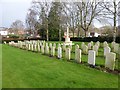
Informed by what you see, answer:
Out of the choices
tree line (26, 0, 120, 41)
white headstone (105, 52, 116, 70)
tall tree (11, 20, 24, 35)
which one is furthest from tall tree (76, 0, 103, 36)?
tall tree (11, 20, 24, 35)

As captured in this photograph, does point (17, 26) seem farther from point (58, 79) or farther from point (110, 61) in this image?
point (58, 79)

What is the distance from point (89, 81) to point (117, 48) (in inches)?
390

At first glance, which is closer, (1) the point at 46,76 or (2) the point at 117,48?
(1) the point at 46,76

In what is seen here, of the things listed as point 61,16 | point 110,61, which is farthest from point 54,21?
point 110,61

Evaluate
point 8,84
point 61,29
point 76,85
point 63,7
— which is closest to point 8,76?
point 8,84

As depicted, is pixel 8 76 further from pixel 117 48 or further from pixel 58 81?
pixel 117 48

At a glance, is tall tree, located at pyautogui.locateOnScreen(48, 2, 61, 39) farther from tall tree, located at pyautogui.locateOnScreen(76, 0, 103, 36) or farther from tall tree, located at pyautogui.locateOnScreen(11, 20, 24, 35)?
tall tree, located at pyautogui.locateOnScreen(11, 20, 24, 35)

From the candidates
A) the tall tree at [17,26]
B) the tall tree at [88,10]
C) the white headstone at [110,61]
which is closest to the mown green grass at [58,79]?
the white headstone at [110,61]

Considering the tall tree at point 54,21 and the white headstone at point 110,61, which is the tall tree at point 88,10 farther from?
the white headstone at point 110,61

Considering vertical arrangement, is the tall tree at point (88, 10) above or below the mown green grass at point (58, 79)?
above

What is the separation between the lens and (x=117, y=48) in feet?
56.5

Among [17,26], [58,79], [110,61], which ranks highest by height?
[17,26]

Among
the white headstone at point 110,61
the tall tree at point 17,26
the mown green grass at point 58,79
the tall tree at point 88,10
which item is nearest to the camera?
the mown green grass at point 58,79

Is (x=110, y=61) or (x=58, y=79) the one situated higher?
(x=110, y=61)
